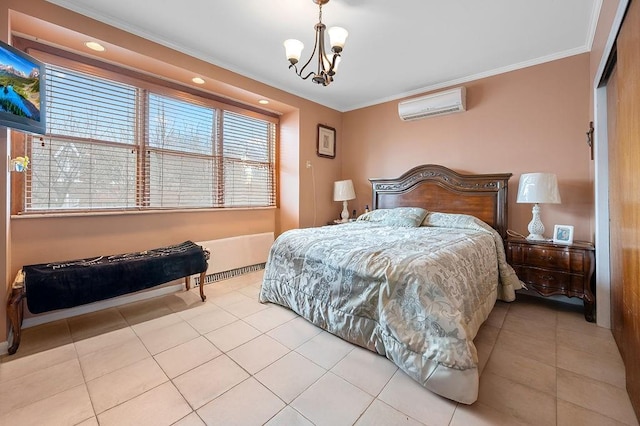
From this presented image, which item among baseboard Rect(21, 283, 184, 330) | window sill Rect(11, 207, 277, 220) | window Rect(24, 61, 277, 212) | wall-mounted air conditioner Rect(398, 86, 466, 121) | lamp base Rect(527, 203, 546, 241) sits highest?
wall-mounted air conditioner Rect(398, 86, 466, 121)

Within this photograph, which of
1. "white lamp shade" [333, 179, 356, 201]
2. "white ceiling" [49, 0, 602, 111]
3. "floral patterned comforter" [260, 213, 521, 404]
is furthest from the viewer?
"white lamp shade" [333, 179, 356, 201]

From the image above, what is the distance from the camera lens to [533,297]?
2.92 metres

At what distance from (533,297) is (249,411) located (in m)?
3.09

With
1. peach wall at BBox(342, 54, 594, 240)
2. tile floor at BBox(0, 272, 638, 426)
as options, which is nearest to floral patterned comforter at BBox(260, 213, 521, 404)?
tile floor at BBox(0, 272, 638, 426)

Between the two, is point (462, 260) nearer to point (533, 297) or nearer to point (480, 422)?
point (480, 422)

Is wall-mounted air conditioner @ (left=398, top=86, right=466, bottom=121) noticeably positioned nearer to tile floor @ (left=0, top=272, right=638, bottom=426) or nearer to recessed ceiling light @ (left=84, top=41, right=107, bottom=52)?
tile floor @ (left=0, top=272, right=638, bottom=426)

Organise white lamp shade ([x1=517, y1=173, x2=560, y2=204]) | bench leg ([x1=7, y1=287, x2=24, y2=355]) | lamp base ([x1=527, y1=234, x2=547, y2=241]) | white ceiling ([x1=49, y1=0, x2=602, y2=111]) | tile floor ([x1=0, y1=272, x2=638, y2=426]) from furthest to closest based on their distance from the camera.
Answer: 1. lamp base ([x1=527, y1=234, x2=547, y2=241])
2. white lamp shade ([x1=517, y1=173, x2=560, y2=204])
3. white ceiling ([x1=49, y1=0, x2=602, y2=111])
4. bench leg ([x1=7, y1=287, x2=24, y2=355])
5. tile floor ([x1=0, y1=272, x2=638, y2=426])

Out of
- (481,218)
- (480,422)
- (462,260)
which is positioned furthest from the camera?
(481,218)

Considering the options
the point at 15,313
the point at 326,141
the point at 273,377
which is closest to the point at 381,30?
the point at 326,141

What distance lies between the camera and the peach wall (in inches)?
109

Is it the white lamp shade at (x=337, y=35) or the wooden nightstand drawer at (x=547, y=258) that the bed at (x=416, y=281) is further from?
the white lamp shade at (x=337, y=35)

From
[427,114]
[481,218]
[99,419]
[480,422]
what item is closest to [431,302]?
[480,422]

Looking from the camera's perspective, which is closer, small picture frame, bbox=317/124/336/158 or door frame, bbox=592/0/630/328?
door frame, bbox=592/0/630/328

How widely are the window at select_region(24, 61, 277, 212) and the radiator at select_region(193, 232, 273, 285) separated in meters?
0.50
